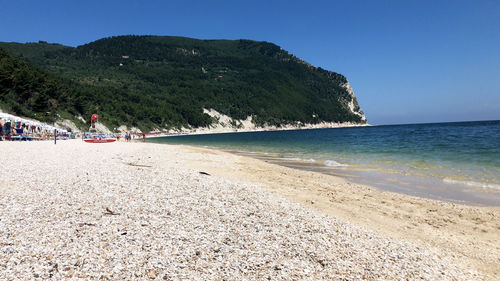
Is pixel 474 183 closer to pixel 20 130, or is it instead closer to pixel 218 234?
pixel 218 234

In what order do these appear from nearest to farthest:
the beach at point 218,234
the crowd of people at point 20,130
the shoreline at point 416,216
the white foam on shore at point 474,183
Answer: the beach at point 218,234 < the shoreline at point 416,216 < the white foam on shore at point 474,183 < the crowd of people at point 20,130

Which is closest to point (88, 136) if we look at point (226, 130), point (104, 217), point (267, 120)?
point (104, 217)

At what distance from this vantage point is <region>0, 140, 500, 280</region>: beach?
446cm

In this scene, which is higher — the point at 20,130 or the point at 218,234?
the point at 20,130

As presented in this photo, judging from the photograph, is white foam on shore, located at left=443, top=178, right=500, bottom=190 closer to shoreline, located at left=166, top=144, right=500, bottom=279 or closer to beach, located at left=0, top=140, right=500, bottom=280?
shoreline, located at left=166, top=144, right=500, bottom=279

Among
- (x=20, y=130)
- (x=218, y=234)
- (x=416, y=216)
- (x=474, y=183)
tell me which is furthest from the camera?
(x=20, y=130)

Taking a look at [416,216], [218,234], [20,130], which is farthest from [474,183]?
[20,130]

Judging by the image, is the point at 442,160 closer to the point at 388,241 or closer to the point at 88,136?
the point at 388,241

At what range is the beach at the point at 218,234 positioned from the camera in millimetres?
4465

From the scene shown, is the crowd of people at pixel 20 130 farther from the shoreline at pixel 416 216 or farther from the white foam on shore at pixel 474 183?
the white foam on shore at pixel 474 183

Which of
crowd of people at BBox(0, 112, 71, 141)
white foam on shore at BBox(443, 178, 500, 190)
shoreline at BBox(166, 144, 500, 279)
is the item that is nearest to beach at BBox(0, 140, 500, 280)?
shoreline at BBox(166, 144, 500, 279)

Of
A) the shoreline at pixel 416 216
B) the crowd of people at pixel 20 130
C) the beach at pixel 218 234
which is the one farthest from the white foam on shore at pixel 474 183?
the crowd of people at pixel 20 130

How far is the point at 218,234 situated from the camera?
593 centimetres

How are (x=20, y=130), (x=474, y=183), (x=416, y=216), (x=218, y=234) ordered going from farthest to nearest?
(x=20, y=130) < (x=474, y=183) < (x=416, y=216) < (x=218, y=234)
